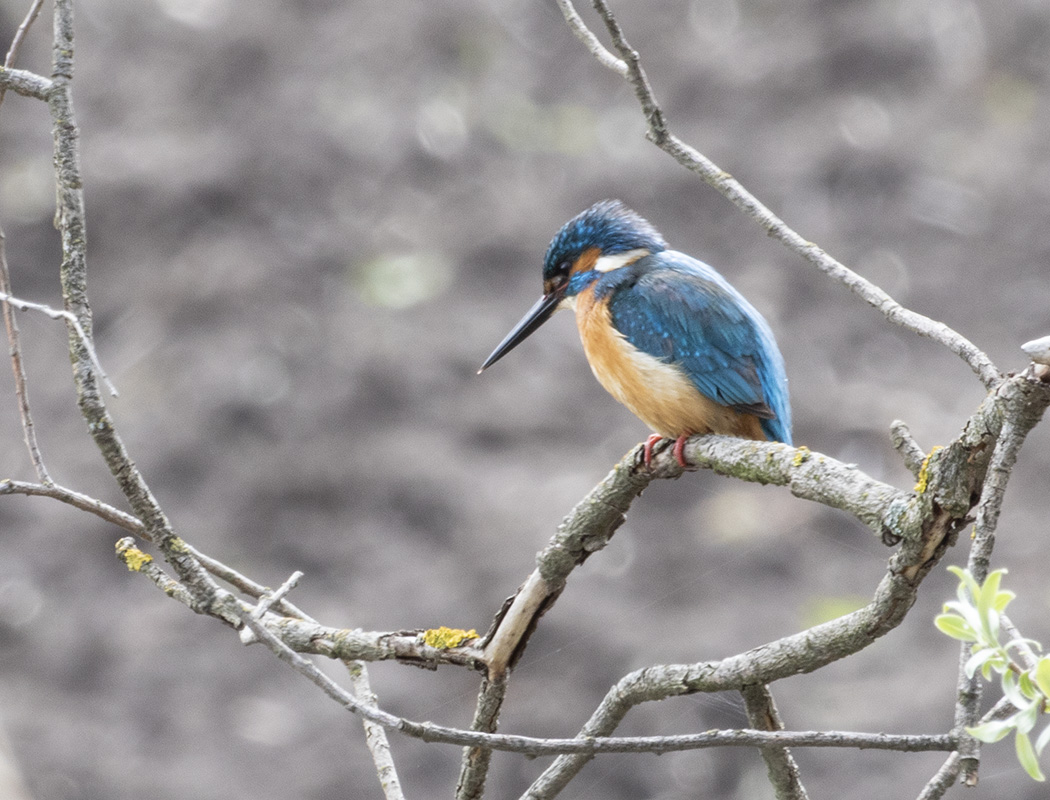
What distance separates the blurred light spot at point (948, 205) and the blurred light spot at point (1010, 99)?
1.30 ft

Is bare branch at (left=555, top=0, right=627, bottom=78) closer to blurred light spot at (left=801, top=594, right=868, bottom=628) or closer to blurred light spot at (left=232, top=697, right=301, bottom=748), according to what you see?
blurred light spot at (left=801, top=594, right=868, bottom=628)

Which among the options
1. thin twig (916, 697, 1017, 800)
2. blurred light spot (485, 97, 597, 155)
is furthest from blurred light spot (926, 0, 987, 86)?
thin twig (916, 697, 1017, 800)

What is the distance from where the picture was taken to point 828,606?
3.54m

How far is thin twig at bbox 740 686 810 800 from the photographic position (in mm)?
1402

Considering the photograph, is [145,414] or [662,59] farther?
[662,59]

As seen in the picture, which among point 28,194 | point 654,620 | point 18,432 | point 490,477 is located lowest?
point 654,620

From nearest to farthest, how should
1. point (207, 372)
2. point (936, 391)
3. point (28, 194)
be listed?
1. point (936, 391)
2. point (207, 372)
3. point (28, 194)

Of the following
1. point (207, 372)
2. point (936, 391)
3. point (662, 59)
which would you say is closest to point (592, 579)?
point (936, 391)

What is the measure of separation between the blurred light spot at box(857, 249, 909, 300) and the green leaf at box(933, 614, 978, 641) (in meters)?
3.45

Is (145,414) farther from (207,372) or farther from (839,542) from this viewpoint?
(839,542)

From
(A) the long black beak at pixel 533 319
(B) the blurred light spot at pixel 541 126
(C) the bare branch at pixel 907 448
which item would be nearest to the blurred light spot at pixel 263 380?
(B) the blurred light spot at pixel 541 126

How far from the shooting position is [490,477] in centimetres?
404

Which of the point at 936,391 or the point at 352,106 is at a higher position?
the point at 352,106

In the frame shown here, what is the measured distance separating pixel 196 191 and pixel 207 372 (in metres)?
0.91
